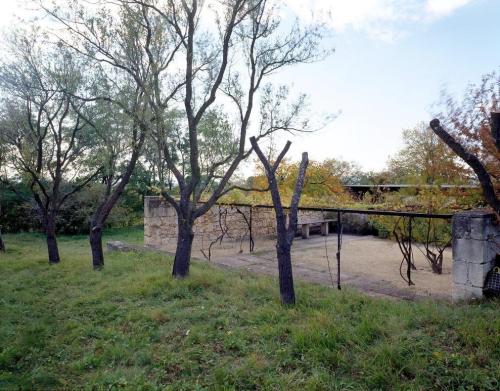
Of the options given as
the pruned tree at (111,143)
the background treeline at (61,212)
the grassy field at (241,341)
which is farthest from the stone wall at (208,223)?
the background treeline at (61,212)

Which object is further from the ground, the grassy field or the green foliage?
the green foliage

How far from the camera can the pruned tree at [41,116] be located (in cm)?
629

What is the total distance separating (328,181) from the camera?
13.8 meters

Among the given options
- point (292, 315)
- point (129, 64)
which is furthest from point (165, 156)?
point (292, 315)

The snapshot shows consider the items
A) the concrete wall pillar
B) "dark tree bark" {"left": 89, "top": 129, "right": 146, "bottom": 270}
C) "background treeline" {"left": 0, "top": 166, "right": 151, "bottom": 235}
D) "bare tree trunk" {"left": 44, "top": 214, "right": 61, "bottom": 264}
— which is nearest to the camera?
the concrete wall pillar

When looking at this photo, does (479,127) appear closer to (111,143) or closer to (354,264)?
(354,264)

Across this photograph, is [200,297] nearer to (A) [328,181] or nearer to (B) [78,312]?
(B) [78,312]

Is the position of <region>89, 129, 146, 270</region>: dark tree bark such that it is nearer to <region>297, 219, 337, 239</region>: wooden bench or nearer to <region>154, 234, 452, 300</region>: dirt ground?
<region>154, 234, 452, 300</region>: dirt ground

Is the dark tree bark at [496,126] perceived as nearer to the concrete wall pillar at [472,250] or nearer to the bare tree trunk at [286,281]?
the concrete wall pillar at [472,250]

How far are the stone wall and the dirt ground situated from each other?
1.24 feet

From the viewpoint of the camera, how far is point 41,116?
23.8ft

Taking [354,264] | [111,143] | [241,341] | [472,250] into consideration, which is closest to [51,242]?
[111,143]

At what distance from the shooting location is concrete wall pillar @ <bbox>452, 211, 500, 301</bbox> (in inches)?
145

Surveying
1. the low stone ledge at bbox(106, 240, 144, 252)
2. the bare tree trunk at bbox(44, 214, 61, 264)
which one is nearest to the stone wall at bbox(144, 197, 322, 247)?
the low stone ledge at bbox(106, 240, 144, 252)
